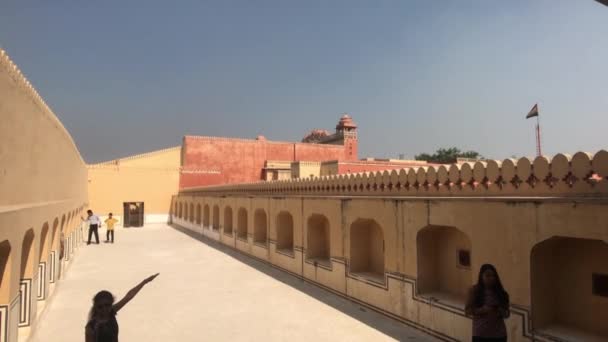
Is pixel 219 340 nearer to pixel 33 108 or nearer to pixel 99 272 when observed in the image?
pixel 33 108

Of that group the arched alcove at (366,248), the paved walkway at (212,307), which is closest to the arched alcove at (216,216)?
the paved walkway at (212,307)

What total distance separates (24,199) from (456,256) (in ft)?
20.2

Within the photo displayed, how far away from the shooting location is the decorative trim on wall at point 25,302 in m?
5.83

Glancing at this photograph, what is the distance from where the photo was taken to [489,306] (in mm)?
3814

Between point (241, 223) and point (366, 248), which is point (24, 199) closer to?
point (366, 248)

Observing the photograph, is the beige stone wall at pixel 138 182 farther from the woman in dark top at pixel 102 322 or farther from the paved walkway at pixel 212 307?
the woman in dark top at pixel 102 322

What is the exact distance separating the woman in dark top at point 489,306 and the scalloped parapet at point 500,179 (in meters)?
1.40

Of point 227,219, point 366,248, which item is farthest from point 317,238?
point 227,219

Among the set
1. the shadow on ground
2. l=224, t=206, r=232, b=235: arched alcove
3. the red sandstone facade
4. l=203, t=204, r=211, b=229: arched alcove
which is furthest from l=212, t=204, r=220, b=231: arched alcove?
the red sandstone facade

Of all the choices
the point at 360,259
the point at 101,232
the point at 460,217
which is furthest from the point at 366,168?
the point at 101,232

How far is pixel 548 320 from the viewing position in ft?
15.8

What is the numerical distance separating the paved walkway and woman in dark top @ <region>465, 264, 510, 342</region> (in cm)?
213

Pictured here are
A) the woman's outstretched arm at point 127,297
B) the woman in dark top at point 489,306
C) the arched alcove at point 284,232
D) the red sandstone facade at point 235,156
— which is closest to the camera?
the woman's outstretched arm at point 127,297

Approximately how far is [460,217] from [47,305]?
7.33 metres
